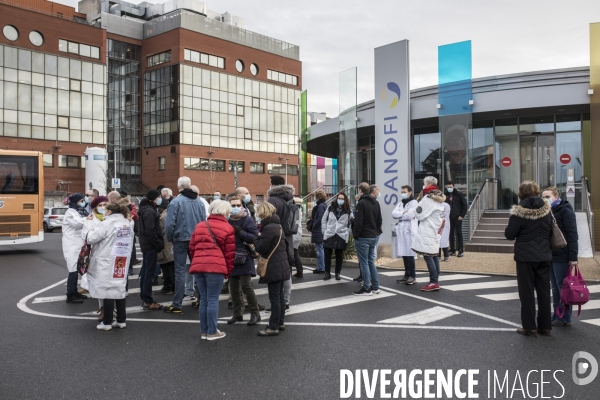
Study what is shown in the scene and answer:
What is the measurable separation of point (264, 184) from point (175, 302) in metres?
57.2

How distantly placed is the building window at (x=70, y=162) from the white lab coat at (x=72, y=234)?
45965 millimetres

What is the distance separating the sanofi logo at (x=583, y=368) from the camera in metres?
5.03

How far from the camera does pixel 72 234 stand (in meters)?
9.48

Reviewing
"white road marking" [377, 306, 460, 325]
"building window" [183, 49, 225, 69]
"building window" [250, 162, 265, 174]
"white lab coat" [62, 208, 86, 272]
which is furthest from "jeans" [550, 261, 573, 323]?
"building window" [250, 162, 265, 174]

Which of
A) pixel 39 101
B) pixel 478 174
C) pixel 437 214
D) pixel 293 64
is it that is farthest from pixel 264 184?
pixel 437 214

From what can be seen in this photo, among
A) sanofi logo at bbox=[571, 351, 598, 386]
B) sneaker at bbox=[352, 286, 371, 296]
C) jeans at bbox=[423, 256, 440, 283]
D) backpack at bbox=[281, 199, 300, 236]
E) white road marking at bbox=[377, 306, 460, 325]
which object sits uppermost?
backpack at bbox=[281, 199, 300, 236]

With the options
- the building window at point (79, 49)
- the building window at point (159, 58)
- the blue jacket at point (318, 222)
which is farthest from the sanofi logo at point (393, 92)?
the building window at point (159, 58)

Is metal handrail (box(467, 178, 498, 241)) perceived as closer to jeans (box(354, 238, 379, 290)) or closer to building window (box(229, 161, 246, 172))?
jeans (box(354, 238, 379, 290))

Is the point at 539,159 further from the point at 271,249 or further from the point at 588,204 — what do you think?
the point at 271,249

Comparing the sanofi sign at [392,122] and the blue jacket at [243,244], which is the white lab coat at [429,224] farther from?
the sanofi sign at [392,122]

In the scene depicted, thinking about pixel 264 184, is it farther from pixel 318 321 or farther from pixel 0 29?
pixel 318 321

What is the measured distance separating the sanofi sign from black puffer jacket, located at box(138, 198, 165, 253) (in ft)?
26.8

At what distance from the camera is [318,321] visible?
24.6ft

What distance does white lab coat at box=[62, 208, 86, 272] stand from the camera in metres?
9.32
